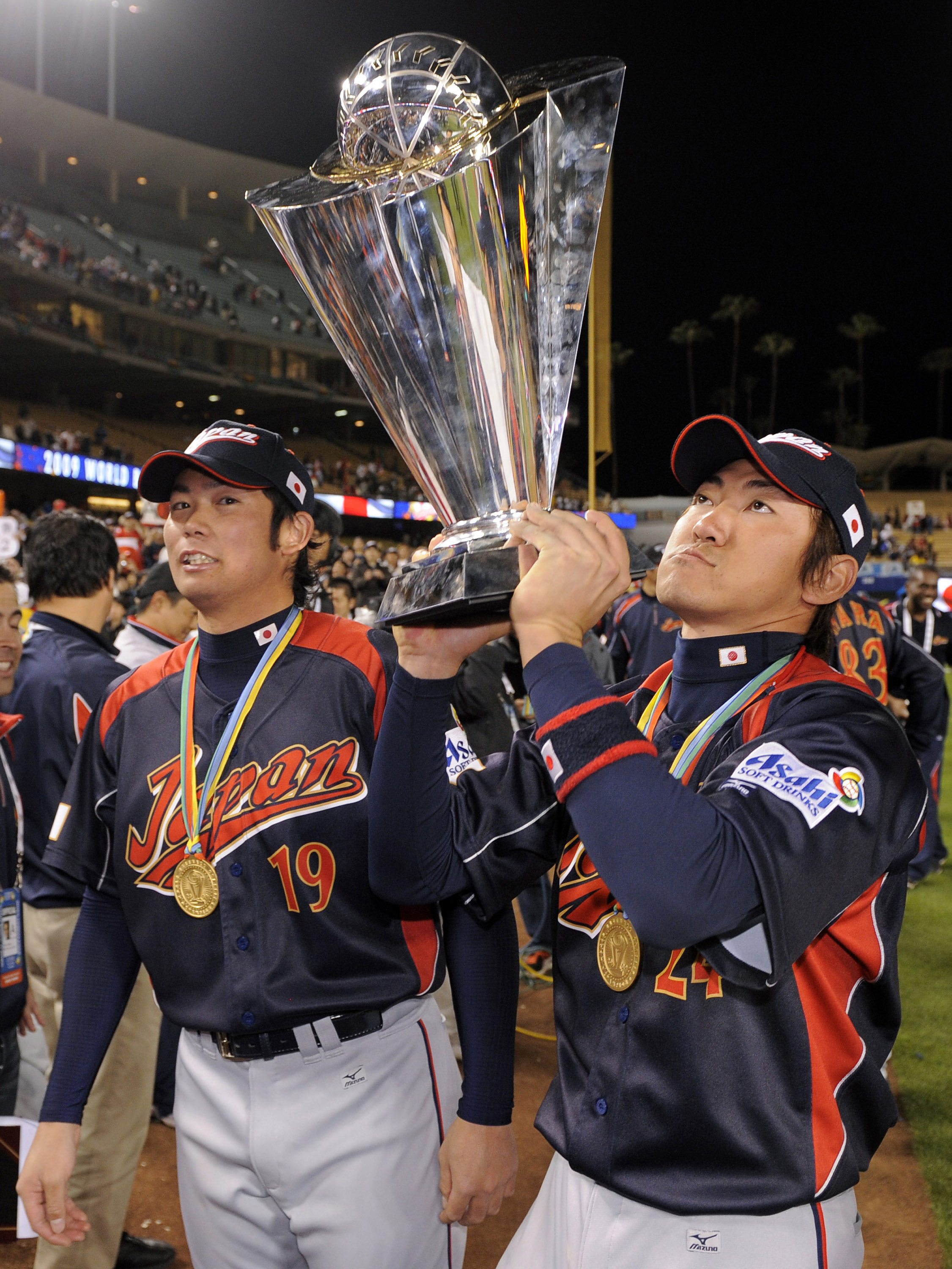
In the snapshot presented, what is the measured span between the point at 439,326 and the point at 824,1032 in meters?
1.12

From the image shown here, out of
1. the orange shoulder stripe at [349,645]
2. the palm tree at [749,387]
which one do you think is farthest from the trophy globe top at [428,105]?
the palm tree at [749,387]

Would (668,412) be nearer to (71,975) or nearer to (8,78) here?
(8,78)

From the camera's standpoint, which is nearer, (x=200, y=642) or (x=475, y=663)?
(x=200, y=642)

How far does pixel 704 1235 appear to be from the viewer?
4.48 feet

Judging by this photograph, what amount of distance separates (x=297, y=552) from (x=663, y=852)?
53.6 inches

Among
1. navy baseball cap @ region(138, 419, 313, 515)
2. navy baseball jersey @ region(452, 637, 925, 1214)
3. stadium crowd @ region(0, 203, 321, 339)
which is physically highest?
stadium crowd @ region(0, 203, 321, 339)

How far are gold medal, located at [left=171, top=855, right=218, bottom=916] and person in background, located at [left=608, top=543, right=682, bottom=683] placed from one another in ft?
13.7

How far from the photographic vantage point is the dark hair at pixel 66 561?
11.8 feet

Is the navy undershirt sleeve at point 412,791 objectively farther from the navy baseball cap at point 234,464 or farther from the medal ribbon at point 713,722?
the navy baseball cap at point 234,464

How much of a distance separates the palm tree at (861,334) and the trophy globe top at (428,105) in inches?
2927

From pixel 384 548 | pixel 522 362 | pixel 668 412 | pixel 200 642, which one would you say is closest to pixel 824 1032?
pixel 522 362

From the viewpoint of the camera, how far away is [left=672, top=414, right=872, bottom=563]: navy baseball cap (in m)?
1.51

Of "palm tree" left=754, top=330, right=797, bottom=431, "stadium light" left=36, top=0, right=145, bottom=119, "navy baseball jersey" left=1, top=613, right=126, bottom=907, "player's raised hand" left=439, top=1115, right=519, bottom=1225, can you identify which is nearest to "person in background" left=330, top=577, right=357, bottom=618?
"navy baseball jersey" left=1, top=613, right=126, bottom=907

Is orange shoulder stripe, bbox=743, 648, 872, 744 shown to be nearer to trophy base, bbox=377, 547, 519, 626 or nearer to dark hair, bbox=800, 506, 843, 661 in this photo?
dark hair, bbox=800, 506, 843, 661
